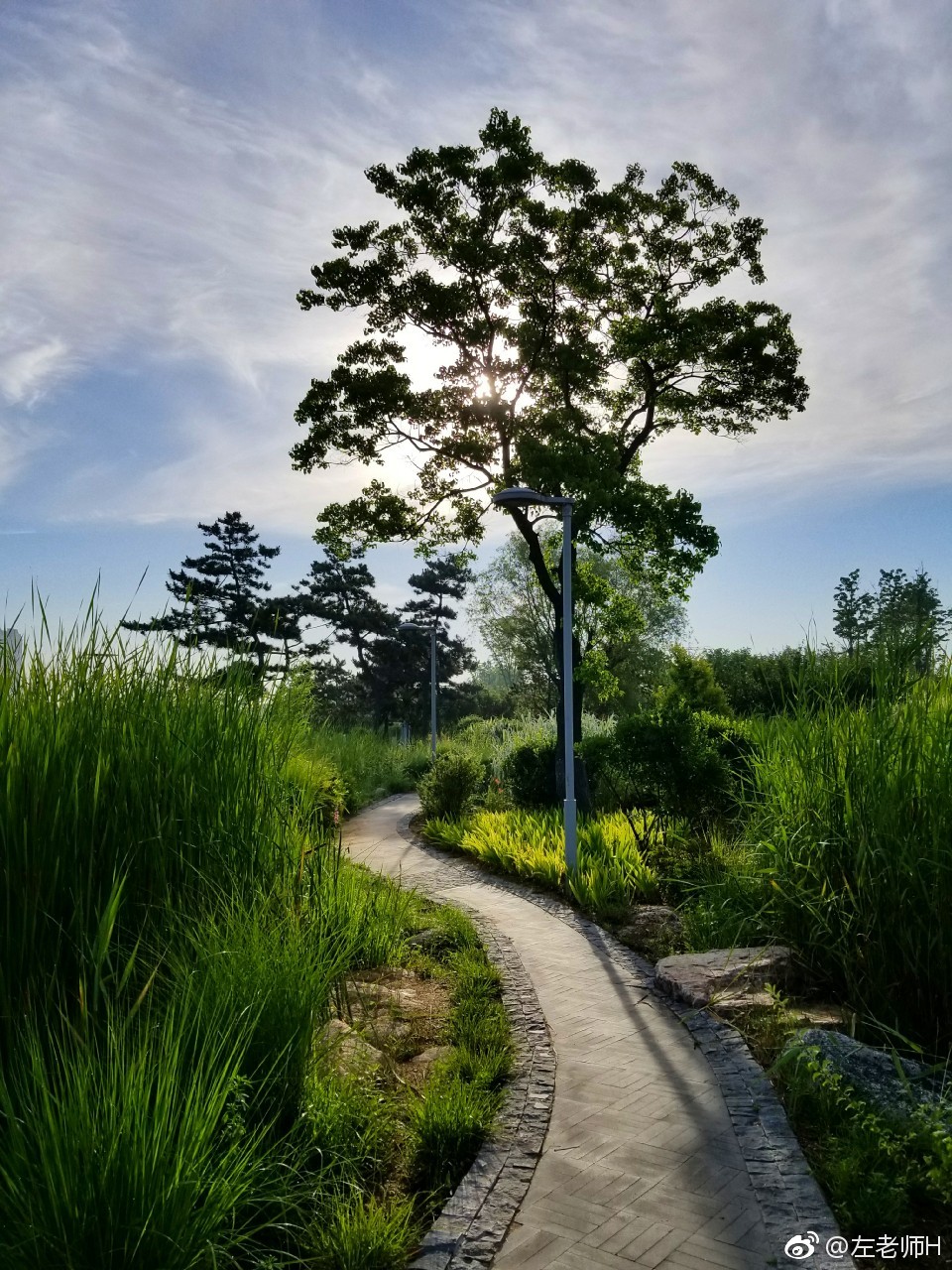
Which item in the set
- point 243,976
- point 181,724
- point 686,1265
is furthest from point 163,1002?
point 686,1265

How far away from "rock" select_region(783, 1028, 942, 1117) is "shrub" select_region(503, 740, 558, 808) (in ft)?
40.3

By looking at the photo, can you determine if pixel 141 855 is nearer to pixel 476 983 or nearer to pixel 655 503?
pixel 476 983

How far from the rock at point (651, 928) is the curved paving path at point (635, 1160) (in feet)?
2.90

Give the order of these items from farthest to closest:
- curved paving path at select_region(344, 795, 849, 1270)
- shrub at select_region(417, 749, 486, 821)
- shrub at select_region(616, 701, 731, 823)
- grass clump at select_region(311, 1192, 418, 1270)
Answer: shrub at select_region(417, 749, 486, 821) → shrub at select_region(616, 701, 731, 823) → curved paving path at select_region(344, 795, 849, 1270) → grass clump at select_region(311, 1192, 418, 1270)

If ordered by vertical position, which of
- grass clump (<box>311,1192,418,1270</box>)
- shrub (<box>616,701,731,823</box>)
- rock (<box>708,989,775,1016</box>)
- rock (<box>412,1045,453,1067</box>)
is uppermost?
shrub (<box>616,701,731,823</box>)

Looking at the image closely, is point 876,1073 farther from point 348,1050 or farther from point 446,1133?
point 348,1050

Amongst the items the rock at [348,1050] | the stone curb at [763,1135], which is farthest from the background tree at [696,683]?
the rock at [348,1050]

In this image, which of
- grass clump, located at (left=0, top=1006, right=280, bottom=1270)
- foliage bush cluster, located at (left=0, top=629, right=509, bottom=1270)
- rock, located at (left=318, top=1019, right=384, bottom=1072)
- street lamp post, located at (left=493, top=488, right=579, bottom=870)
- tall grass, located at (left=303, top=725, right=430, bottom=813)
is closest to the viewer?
grass clump, located at (left=0, top=1006, right=280, bottom=1270)

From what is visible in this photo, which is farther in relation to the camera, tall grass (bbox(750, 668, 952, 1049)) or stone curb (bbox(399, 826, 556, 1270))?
tall grass (bbox(750, 668, 952, 1049))

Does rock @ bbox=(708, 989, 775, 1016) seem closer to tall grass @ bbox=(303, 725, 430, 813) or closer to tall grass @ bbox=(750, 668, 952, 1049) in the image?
tall grass @ bbox=(750, 668, 952, 1049)

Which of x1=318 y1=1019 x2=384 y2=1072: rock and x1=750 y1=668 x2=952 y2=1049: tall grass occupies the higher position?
x1=750 y1=668 x2=952 y2=1049: tall grass

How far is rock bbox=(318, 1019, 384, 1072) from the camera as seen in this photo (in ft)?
15.3

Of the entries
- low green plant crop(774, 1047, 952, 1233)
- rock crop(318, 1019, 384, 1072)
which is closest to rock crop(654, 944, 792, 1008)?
low green plant crop(774, 1047, 952, 1233)

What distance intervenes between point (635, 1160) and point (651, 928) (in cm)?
441
